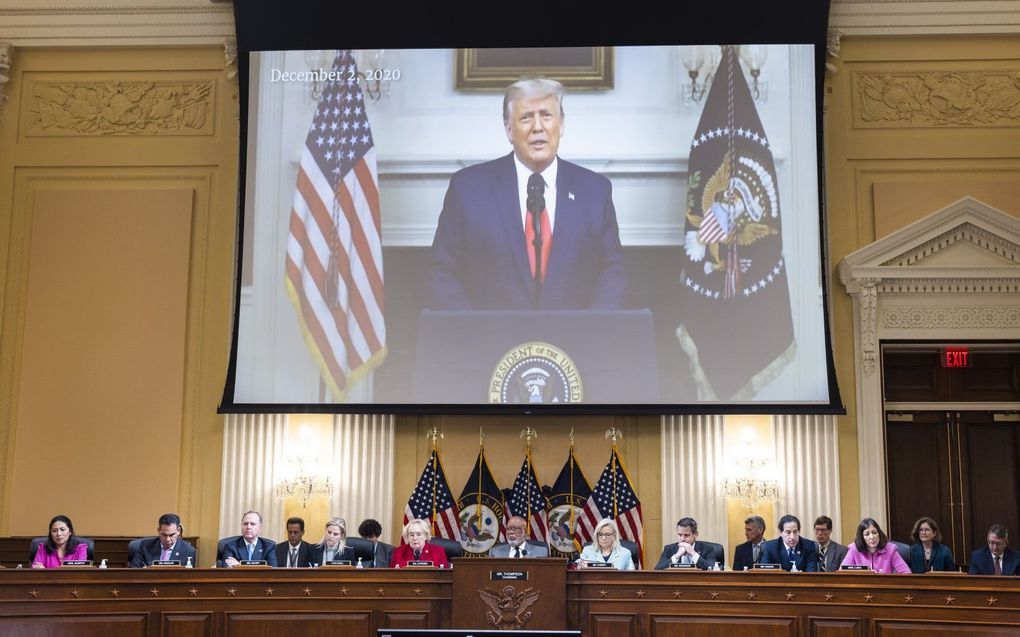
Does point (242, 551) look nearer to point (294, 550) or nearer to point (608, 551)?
point (294, 550)

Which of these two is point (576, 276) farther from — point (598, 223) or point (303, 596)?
point (303, 596)

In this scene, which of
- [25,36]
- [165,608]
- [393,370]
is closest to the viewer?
[165,608]

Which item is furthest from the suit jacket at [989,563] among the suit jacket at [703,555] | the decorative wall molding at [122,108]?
the decorative wall molding at [122,108]

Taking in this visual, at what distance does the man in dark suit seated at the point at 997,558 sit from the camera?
27.8 feet

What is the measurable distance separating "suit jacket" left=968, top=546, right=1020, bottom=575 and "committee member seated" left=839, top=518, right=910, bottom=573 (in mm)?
627

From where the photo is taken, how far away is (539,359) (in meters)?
10.4

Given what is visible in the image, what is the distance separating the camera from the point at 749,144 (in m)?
10.7

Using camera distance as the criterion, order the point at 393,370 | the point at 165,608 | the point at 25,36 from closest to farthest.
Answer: the point at 165,608 → the point at 393,370 → the point at 25,36

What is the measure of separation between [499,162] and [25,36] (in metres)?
4.81

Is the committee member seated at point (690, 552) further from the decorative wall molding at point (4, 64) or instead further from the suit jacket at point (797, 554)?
the decorative wall molding at point (4, 64)

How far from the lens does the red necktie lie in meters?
10.6

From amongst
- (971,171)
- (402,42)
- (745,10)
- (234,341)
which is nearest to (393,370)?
(234,341)

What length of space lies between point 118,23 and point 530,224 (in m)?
4.48

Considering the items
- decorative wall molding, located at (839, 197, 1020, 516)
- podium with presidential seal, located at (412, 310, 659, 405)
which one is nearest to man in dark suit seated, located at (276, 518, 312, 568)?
podium with presidential seal, located at (412, 310, 659, 405)
